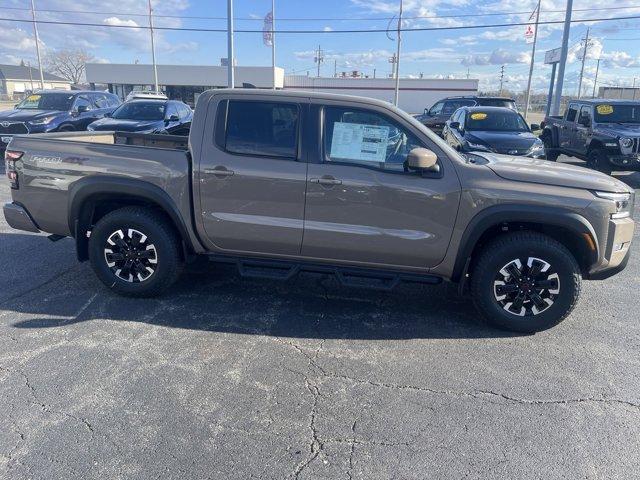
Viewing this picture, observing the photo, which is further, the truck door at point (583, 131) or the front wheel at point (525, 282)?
the truck door at point (583, 131)

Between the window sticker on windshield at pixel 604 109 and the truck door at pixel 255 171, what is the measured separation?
36.3 feet

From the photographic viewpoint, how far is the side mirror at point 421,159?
149 inches

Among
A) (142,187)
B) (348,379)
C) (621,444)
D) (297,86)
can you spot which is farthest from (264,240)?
(297,86)

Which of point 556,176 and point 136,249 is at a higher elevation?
point 556,176

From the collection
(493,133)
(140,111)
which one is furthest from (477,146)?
(140,111)

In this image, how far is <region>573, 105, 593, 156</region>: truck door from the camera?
40.5ft

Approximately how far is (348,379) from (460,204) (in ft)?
5.44

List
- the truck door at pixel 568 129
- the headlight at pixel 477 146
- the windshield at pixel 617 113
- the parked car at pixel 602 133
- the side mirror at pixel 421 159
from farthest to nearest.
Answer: the truck door at pixel 568 129
the windshield at pixel 617 113
the parked car at pixel 602 133
the headlight at pixel 477 146
the side mirror at pixel 421 159

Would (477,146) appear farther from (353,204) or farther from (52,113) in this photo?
(52,113)

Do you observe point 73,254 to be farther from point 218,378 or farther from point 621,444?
point 621,444

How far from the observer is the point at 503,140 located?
10531 mm

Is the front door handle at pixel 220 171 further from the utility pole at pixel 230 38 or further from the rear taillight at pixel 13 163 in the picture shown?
the utility pole at pixel 230 38

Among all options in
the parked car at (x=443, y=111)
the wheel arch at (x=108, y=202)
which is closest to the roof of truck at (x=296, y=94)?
the wheel arch at (x=108, y=202)

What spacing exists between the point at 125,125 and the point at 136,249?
8.15 m
